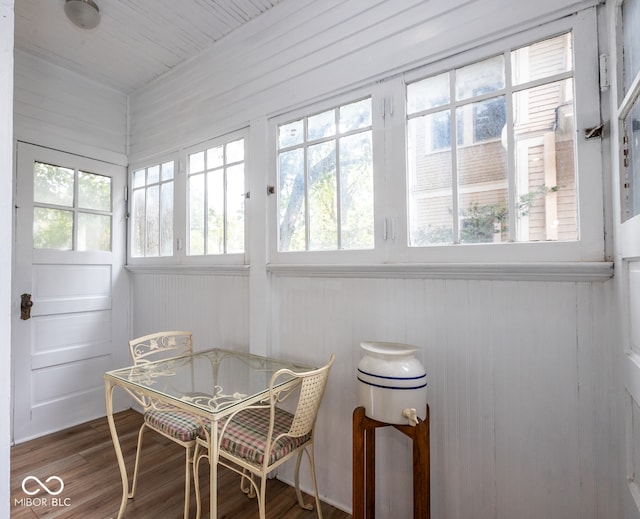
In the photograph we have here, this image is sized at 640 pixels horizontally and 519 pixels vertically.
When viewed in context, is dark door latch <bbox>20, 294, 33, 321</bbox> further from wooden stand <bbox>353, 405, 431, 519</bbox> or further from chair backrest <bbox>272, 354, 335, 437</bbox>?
wooden stand <bbox>353, 405, 431, 519</bbox>

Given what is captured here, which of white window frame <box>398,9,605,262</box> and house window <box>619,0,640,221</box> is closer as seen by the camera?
house window <box>619,0,640,221</box>

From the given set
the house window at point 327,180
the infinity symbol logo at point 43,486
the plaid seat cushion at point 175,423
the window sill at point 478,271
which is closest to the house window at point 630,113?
the window sill at point 478,271

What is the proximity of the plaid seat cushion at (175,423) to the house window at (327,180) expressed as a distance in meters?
1.05

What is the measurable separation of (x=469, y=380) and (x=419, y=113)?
122 cm

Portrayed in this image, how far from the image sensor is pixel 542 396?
126 centimetres

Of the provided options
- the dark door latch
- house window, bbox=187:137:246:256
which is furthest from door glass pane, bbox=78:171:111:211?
house window, bbox=187:137:246:256

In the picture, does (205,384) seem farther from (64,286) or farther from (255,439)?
(64,286)

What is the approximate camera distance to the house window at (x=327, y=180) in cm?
170

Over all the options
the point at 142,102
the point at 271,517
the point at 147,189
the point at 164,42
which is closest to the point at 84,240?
the point at 147,189

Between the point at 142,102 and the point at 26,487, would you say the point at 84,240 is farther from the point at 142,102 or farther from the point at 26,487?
the point at 26,487

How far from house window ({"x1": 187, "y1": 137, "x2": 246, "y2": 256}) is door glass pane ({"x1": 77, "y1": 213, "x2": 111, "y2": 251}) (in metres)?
0.96

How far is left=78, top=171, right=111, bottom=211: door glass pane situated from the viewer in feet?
9.05

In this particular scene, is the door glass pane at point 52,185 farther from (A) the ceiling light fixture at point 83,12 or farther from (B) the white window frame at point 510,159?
(B) the white window frame at point 510,159

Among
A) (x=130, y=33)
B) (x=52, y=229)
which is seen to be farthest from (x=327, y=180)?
(x=52, y=229)
